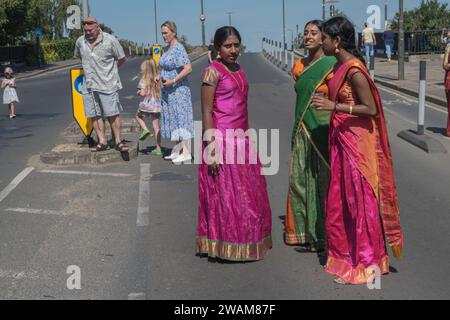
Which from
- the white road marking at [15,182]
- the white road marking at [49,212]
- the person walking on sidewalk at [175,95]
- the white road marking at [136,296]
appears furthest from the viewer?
the person walking on sidewalk at [175,95]

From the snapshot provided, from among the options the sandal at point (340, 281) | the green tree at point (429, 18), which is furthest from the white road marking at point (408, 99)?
the green tree at point (429, 18)

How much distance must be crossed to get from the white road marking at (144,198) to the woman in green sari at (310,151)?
5.38ft

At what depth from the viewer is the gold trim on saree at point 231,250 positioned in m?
5.31

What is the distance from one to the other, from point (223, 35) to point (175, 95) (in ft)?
13.2

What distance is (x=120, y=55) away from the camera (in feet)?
30.5

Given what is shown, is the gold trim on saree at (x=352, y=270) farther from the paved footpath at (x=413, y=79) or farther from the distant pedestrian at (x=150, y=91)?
the paved footpath at (x=413, y=79)

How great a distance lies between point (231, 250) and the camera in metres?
5.31

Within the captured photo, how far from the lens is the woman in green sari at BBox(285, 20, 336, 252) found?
5359mm

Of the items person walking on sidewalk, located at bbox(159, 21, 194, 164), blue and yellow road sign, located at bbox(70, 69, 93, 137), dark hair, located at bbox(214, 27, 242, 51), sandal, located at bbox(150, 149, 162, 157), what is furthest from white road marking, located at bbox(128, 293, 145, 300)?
blue and yellow road sign, located at bbox(70, 69, 93, 137)

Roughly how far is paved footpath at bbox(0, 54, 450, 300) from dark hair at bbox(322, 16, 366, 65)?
165cm

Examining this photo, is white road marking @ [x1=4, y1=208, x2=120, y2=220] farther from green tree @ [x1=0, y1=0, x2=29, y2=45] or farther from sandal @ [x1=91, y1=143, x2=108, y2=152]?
green tree @ [x1=0, y1=0, x2=29, y2=45]

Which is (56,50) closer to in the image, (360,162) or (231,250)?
(231,250)
